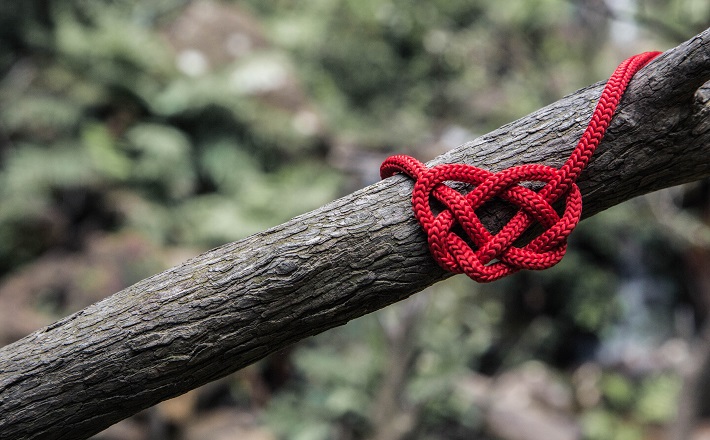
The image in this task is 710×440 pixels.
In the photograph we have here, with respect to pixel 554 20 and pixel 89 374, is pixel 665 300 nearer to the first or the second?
pixel 554 20

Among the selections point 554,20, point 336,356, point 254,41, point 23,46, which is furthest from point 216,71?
point 554,20

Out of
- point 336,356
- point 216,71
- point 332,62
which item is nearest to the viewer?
point 336,356

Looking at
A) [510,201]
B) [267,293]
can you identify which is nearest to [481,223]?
[510,201]

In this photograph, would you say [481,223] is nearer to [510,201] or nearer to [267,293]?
[510,201]
